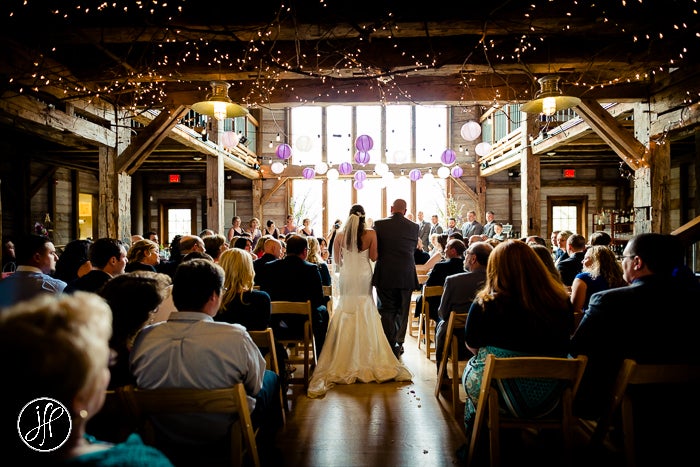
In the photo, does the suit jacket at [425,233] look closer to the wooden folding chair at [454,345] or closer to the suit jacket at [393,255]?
the suit jacket at [393,255]

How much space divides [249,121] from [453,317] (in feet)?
38.8

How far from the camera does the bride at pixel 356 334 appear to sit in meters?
3.79

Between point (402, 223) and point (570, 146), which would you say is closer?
point (402, 223)

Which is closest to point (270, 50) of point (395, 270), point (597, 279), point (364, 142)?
point (395, 270)

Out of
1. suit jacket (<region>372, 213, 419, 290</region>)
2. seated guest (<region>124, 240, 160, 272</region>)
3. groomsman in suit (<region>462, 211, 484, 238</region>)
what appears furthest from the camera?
groomsman in suit (<region>462, 211, 484, 238</region>)

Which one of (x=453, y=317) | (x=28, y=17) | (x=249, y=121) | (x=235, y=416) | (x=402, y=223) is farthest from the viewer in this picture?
(x=249, y=121)

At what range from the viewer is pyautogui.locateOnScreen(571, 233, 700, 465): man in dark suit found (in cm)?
190

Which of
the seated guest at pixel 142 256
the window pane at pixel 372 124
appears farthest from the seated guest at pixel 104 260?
the window pane at pixel 372 124

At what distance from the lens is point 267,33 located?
12.8ft

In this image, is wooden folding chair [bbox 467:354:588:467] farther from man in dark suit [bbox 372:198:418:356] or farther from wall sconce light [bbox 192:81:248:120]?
wall sconce light [bbox 192:81:248:120]

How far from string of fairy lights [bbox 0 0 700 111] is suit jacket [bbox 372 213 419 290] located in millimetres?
1402

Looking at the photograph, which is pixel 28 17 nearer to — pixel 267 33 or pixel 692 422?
pixel 267 33

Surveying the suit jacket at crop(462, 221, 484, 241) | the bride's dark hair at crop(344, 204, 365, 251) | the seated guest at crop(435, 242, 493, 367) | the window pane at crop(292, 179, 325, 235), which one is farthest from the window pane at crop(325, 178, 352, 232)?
the seated guest at crop(435, 242, 493, 367)

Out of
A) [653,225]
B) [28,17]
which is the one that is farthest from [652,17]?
[28,17]
